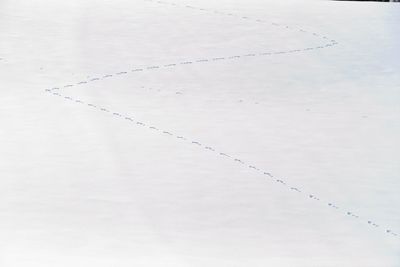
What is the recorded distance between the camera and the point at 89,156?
1.02 meters

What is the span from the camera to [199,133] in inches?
42.7

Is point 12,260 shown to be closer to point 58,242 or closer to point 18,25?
point 58,242

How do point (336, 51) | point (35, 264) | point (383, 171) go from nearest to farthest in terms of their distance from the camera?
point (35, 264)
point (383, 171)
point (336, 51)

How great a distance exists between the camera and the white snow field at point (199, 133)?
34.3 inches

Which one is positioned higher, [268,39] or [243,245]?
[268,39]

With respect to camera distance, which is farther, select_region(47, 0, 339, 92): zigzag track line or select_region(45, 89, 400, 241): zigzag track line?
select_region(47, 0, 339, 92): zigzag track line

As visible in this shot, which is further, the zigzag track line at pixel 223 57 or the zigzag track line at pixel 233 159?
the zigzag track line at pixel 223 57

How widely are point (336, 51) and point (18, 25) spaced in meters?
0.52

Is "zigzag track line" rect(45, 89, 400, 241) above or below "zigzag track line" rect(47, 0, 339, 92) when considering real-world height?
below

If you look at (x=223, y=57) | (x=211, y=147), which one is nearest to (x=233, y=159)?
(x=211, y=147)

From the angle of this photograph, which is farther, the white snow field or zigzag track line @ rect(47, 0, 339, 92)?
zigzag track line @ rect(47, 0, 339, 92)

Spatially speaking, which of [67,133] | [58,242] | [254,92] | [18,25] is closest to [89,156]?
[67,133]

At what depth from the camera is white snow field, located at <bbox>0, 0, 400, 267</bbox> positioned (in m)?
0.87

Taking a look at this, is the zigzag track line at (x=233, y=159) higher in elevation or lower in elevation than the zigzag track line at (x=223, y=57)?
lower
